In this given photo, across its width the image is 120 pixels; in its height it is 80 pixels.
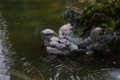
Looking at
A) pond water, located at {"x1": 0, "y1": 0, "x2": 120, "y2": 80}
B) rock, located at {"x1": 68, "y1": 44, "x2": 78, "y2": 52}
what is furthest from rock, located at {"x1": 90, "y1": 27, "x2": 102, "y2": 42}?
pond water, located at {"x1": 0, "y1": 0, "x2": 120, "y2": 80}

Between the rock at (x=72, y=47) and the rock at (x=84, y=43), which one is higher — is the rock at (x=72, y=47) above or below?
below

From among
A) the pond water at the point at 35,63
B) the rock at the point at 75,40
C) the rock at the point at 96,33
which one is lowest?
the pond water at the point at 35,63

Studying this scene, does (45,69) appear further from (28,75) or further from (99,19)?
(99,19)

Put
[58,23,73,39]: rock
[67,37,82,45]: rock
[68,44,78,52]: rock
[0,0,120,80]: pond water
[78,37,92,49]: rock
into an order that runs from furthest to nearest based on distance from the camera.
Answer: [58,23,73,39]: rock → [67,37,82,45]: rock → [78,37,92,49]: rock → [68,44,78,52]: rock → [0,0,120,80]: pond water

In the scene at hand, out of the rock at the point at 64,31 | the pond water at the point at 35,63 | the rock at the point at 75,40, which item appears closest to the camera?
the pond water at the point at 35,63

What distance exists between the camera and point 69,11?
10.2 metres

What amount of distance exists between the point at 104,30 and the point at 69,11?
2.27m

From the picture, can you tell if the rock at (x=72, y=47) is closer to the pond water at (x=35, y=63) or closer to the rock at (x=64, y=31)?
the pond water at (x=35, y=63)

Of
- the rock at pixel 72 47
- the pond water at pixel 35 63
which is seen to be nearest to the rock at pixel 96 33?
the rock at pixel 72 47

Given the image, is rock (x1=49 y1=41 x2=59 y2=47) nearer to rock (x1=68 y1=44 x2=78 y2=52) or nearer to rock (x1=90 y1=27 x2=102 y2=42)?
rock (x1=68 y1=44 x2=78 y2=52)

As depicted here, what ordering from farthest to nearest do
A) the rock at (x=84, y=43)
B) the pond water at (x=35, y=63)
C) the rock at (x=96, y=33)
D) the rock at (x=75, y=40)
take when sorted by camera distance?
the rock at (x=75, y=40)
the rock at (x=84, y=43)
the rock at (x=96, y=33)
the pond water at (x=35, y=63)

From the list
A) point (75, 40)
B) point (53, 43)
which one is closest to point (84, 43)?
point (75, 40)

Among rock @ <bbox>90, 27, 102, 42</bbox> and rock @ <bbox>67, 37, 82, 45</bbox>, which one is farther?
rock @ <bbox>67, 37, 82, 45</bbox>

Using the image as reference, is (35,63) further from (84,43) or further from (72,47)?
(84,43)
